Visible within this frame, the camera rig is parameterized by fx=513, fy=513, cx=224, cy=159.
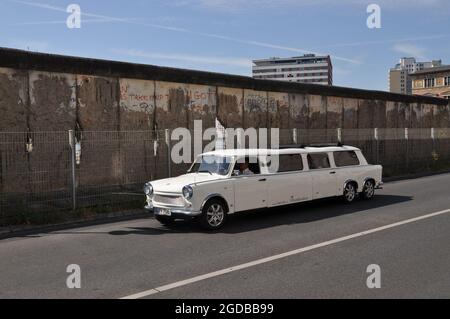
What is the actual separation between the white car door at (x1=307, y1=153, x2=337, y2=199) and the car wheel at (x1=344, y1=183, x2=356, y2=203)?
54 cm

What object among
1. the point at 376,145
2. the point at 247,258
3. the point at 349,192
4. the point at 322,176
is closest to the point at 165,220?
the point at 247,258

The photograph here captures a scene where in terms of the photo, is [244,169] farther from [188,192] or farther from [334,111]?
[334,111]

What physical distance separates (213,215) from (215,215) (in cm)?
5

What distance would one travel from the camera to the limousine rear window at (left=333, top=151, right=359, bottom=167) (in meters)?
12.0

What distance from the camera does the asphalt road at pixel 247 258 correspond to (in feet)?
18.4

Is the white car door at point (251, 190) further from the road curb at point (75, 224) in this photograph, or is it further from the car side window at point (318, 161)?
the road curb at point (75, 224)

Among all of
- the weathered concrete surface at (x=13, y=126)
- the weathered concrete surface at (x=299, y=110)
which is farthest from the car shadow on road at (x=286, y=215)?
the weathered concrete surface at (x=299, y=110)

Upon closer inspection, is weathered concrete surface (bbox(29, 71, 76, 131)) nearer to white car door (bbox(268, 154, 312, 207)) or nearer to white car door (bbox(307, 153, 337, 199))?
white car door (bbox(268, 154, 312, 207))

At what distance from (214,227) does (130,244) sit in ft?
5.42

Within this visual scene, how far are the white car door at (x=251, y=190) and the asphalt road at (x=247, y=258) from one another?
389mm

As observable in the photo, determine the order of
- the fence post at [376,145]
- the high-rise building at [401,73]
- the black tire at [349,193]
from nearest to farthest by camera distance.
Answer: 1. the black tire at [349,193]
2. the fence post at [376,145]
3. the high-rise building at [401,73]

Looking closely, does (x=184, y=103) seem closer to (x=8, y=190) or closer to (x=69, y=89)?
(x=69, y=89)

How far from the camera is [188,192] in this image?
9.04 metres

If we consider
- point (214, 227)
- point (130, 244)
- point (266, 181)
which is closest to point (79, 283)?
point (130, 244)
